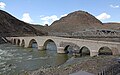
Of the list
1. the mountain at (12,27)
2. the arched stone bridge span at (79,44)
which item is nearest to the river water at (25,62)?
the arched stone bridge span at (79,44)

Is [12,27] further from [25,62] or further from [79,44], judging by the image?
[25,62]

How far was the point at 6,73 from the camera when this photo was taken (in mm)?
29797

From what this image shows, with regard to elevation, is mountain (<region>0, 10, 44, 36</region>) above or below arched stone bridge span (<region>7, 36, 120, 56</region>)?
above

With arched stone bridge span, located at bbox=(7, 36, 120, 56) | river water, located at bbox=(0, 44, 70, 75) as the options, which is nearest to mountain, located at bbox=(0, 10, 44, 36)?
arched stone bridge span, located at bbox=(7, 36, 120, 56)

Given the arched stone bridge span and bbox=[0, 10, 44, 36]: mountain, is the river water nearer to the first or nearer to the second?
the arched stone bridge span

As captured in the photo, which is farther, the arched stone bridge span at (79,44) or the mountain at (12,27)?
the mountain at (12,27)

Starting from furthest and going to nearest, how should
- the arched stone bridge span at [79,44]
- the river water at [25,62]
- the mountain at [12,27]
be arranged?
the mountain at [12,27], the arched stone bridge span at [79,44], the river water at [25,62]

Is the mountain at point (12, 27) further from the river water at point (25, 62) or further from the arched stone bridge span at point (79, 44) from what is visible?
the river water at point (25, 62)

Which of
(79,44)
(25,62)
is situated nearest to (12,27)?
(79,44)

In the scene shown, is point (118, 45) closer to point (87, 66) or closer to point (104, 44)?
point (104, 44)

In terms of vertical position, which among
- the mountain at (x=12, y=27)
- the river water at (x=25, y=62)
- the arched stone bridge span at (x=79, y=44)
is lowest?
the river water at (x=25, y=62)

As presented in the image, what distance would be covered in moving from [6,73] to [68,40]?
25497 millimetres

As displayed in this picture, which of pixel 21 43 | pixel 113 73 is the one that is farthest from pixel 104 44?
pixel 21 43

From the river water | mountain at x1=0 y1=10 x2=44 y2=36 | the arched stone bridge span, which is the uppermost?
mountain at x1=0 y1=10 x2=44 y2=36
